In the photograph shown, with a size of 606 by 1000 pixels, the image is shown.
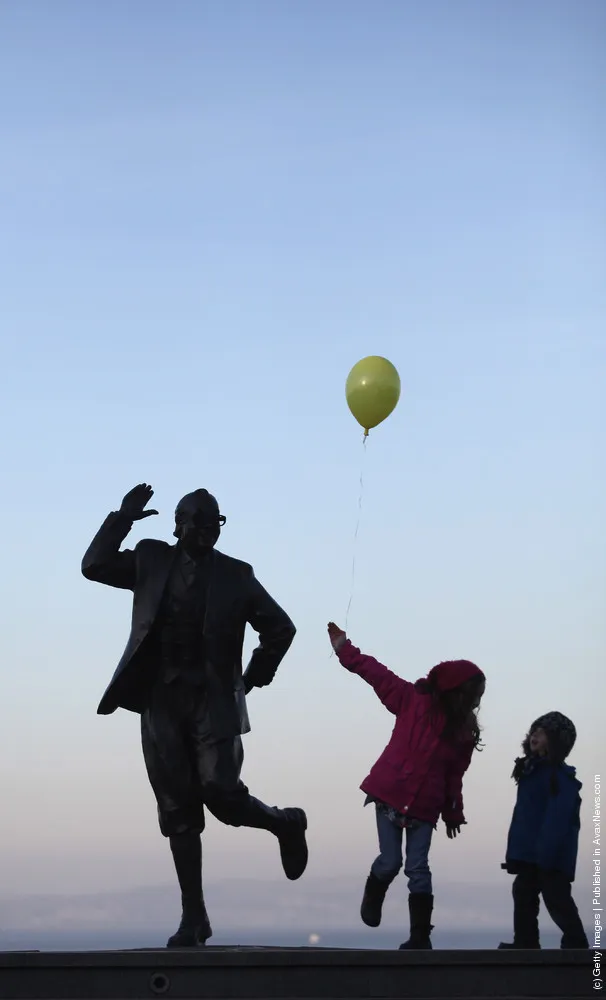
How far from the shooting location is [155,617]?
30.3ft

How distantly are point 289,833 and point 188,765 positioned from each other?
0.86 m

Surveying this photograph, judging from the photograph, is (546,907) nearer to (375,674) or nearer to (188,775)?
(375,674)

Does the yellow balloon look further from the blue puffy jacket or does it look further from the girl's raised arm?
the blue puffy jacket

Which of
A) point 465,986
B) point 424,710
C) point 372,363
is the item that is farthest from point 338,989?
point 372,363

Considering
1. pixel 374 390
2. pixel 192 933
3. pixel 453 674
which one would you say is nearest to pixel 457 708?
pixel 453 674

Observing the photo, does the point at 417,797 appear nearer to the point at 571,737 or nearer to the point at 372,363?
the point at 571,737

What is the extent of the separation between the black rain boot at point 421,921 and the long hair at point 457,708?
945 mm

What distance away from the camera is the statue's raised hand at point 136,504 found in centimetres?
944

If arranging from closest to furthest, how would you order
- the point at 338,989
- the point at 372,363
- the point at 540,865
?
1. the point at 338,989
2. the point at 540,865
3. the point at 372,363

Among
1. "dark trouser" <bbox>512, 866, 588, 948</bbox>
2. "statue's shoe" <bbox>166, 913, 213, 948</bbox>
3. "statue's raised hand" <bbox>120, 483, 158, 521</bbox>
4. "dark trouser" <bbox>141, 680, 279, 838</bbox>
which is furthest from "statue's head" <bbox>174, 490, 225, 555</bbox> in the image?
"dark trouser" <bbox>512, 866, 588, 948</bbox>

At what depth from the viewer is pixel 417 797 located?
29.5 ft

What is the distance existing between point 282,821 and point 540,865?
1.62m

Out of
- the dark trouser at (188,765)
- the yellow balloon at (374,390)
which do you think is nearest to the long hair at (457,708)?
the dark trouser at (188,765)

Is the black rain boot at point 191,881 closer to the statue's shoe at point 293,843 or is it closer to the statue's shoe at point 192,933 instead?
the statue's shoe at point 192,933
